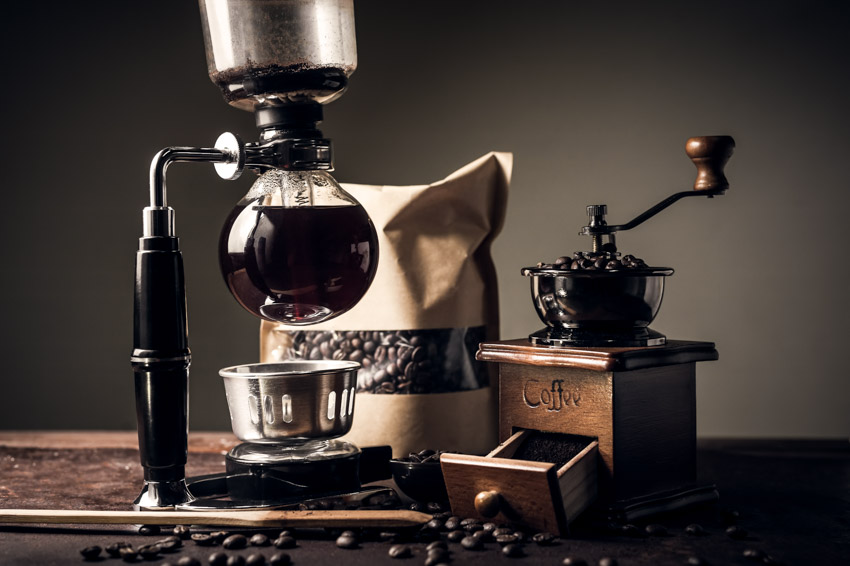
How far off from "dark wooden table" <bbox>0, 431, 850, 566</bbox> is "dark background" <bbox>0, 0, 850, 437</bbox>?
355 millimetres

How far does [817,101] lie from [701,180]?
3.08ft

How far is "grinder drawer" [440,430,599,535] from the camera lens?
3.45ft

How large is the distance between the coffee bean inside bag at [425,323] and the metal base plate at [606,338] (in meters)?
0.29

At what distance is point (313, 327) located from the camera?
1.52 metres

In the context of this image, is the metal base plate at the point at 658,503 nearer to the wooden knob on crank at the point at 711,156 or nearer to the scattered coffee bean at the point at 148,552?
the wooden knob on crank at the point at 711,156

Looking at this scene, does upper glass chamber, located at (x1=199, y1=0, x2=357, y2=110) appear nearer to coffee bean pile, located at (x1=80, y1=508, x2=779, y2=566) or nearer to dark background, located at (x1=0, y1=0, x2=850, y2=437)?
coffee bean pile, located at (x1=80, y1=508, x2=779, y2=566)

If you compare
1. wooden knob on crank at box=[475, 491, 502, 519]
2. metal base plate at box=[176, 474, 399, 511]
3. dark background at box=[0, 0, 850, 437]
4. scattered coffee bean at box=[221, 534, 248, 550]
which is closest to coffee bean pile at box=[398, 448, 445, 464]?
metal base plate at box=[176, 474, 399, 511]

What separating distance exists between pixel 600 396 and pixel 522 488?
0.17m

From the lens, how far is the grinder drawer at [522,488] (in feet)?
3.45

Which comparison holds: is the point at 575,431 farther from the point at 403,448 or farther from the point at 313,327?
the point at 313,327

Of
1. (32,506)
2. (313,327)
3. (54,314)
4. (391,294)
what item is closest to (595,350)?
(391,294)

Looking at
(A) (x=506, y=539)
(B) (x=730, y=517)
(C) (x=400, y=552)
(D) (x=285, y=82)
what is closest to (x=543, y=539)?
(A) (x=506, y=539)

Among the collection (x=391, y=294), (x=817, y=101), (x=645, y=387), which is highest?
(x=817, y=101)

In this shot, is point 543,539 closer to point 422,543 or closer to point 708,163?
point 422,543
